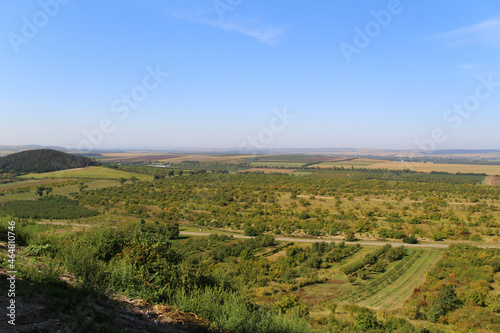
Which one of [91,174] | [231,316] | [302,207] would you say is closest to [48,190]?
[91,174]

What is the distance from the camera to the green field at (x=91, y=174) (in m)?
46.4

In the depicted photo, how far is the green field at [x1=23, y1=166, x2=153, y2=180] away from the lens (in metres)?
46.4

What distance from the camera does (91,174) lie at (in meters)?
56.7

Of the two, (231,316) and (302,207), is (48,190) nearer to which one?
(302,207)

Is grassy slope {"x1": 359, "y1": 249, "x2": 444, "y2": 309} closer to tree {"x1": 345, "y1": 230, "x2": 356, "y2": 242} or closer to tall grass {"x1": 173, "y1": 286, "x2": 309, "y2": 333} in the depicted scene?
tree {"x1": 345, "y1": 230, "x2": 356, "y2": 242}

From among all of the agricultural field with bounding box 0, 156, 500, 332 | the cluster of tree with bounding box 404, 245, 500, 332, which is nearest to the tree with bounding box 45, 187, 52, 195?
the agricultural field with bounding box 0, 156, 500, 332

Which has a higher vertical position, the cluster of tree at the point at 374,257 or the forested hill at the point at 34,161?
the forested hill at the point at 34,161

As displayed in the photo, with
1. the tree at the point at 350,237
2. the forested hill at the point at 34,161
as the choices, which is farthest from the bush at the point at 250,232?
the forested hill at the point at 34,161

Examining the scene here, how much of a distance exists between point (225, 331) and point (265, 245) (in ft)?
78.1

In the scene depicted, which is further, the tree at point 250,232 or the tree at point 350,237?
A: the tree at point 250,232

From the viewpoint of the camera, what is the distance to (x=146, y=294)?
208 inches

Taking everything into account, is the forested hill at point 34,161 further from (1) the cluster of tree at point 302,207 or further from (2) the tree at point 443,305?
(2) the tree at point 443,305

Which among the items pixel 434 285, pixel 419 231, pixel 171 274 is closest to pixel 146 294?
pixel 171 274

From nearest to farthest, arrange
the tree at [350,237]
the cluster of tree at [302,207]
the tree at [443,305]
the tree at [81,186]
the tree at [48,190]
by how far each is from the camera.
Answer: the tree at [443,305] → the tree at [350,237] → the cluster of tree at [302,207] → the tree at [48,190] → the tree at [81,186]
